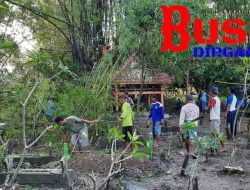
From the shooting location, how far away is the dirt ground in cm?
664

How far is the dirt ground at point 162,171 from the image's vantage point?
664 cm

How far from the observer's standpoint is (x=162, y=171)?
757 cm

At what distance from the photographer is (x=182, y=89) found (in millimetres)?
24281

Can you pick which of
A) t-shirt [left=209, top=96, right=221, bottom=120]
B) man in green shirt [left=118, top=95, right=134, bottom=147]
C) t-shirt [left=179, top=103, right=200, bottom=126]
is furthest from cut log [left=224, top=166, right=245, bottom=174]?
man in green shirt [left=118, top=95, right=134, bottom=147]

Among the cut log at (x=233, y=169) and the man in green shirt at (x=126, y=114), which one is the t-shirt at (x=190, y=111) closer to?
the cut log at (x=233, y=169)

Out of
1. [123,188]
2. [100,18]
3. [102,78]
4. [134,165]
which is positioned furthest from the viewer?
[100,18]

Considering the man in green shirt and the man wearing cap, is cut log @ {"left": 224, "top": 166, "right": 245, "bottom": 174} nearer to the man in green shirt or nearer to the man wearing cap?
the man wearing cap

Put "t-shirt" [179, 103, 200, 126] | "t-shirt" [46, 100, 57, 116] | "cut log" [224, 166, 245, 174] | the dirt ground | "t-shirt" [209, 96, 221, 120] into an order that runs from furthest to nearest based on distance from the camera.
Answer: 1. "t-shirt" [46, 100, 57, 116]
2. "t-shirt" [209, 96, 221, 120]
3. "t-shirt" [179, 103, 200, 126]
4. "cut log" [224, 166, 245, 174]
5. the dirt ground

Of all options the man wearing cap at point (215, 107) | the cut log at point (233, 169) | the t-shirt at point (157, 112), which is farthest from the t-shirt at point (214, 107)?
the cut log at point (233, 169)

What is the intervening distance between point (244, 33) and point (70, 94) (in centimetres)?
1189

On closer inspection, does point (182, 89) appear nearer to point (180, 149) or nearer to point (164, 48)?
point (164, 48)

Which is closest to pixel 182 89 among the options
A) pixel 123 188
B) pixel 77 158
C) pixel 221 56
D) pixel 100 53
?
pixel 221 56

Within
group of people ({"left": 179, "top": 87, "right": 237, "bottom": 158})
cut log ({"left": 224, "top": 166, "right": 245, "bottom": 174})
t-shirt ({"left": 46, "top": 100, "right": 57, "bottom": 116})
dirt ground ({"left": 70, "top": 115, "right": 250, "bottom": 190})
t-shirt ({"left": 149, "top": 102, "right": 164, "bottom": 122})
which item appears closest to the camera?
dirt ground ({"left": 70, "top": 115, "right": 250, "bottom": 190})

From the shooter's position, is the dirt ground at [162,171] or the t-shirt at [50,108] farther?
the t-shirt at [50,108]
